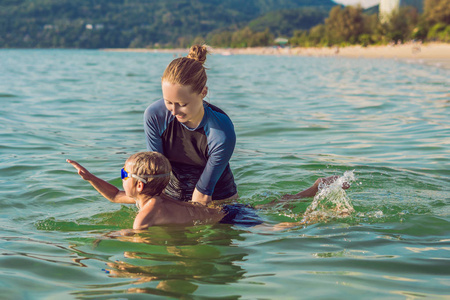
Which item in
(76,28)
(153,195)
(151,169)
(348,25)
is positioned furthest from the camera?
(76,28)

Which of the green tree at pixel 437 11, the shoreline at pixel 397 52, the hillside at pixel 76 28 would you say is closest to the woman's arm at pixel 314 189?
the shoreline at pixel 397 52

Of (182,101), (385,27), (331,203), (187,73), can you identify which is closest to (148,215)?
(182,101)

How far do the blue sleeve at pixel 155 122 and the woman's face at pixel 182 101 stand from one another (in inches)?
9.7

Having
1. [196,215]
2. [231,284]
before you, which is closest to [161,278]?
[231,284]

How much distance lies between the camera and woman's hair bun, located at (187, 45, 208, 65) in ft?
14.3

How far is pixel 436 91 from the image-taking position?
18.0 meters

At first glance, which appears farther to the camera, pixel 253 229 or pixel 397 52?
pixel 397 52

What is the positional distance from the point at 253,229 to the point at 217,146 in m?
0.88

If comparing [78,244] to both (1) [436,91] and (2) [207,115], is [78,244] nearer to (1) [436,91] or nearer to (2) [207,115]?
(2) [207,115]

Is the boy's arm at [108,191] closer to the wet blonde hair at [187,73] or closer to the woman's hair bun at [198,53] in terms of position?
the wet blonde hair at [187,73]

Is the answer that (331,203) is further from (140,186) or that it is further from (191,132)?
(140,186)

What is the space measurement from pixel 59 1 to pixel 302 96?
18728 cm

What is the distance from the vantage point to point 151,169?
4.06 m

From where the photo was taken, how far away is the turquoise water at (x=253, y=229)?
10.8 feet
